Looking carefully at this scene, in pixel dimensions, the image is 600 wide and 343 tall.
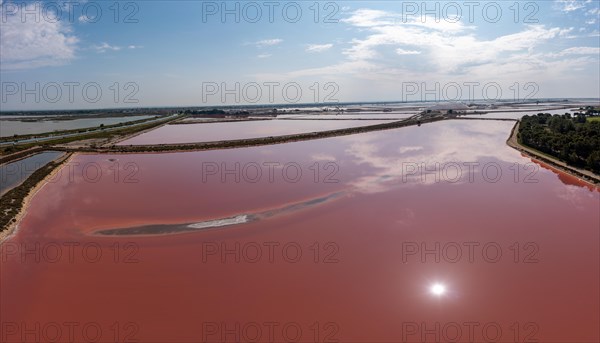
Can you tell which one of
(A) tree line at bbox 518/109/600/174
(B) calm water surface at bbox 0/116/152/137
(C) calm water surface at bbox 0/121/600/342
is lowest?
(C) calm water surface at bbox 0/121/600/342

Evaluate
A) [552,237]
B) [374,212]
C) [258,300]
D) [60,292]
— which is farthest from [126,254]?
[552,237]

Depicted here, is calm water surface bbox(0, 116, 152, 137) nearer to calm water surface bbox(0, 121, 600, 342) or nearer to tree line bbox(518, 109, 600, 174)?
calm water surface bbox(0, 121, 600, 342)

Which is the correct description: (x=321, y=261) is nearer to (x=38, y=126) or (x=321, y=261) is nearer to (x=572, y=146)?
(x=572, y=146)

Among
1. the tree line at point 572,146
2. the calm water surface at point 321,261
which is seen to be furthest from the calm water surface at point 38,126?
the tree line at point 572,146

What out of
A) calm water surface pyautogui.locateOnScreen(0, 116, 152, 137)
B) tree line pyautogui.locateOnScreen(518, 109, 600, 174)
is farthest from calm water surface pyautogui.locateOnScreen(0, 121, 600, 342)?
calm water surface pyautogui.locateOnScreen(0, 116, 152, 137)

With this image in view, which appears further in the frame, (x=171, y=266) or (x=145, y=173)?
(x=145, y=173)

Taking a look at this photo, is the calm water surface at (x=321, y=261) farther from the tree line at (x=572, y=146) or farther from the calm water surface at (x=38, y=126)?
the calm water surface at (x=38, y=126)

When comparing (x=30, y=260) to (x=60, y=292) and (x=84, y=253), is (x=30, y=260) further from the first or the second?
(x=60, y=292)

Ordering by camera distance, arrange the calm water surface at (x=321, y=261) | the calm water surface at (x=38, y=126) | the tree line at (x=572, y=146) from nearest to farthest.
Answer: the calm water surface at (x=321, y=261)
the tree line at (x=572, y=146)
the calm water surface at (x=38, y=126)
